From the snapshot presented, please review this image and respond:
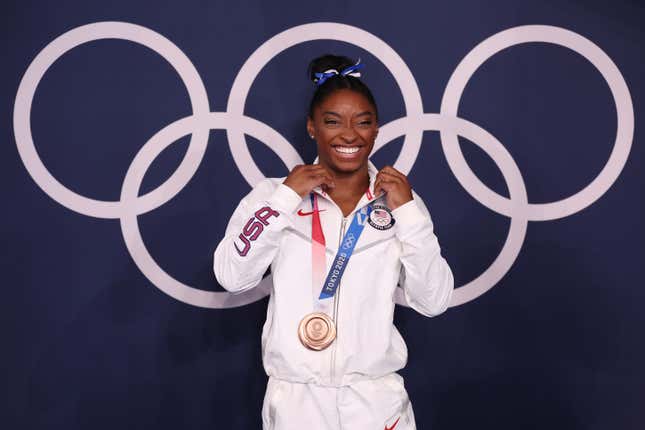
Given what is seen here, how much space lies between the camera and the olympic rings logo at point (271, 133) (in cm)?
293

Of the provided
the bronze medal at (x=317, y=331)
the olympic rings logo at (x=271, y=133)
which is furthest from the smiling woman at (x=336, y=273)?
the olympic rings logo at (x=271, y=133)

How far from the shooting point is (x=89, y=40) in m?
2.93

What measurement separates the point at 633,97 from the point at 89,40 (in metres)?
2.46

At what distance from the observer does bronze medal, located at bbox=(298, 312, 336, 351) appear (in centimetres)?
217

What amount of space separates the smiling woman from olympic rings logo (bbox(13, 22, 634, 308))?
0.60 meters

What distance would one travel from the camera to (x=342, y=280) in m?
2.27

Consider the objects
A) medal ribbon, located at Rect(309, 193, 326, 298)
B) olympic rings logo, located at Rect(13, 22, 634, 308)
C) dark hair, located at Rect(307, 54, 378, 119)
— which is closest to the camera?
medal ribbon, located at Rect(309, 193, 326, 298)

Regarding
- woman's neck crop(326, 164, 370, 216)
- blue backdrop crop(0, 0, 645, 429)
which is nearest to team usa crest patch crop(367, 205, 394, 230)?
woman's neck crop(326, 164, 370, 216)

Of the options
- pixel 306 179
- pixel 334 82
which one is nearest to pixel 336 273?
pixel 306 179

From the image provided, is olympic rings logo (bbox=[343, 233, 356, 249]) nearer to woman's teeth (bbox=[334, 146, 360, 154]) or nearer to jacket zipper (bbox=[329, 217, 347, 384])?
jacket zipper (bbox=[329, 217, 347, 384])

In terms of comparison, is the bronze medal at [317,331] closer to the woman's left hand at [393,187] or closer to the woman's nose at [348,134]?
the woman's left hand at [393,187]

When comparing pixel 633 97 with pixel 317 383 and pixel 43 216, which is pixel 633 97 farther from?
pixel 43 216

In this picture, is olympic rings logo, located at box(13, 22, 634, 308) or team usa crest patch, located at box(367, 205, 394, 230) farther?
olympic rings logo, located at box(13, 22, 634, 308)

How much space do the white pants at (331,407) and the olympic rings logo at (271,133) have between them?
82cm
